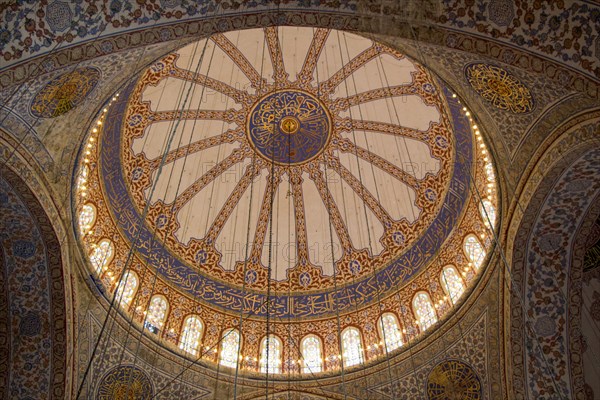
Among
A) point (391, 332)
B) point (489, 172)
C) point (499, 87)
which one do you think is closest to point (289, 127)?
point (489, 172)

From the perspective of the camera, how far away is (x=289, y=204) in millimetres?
11641

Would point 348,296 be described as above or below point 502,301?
above

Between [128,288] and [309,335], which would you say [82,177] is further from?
[309,335]

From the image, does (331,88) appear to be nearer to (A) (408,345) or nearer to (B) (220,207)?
(B) (220,207)

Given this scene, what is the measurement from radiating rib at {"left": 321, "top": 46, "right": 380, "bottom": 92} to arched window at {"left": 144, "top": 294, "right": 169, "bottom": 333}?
4659 mm

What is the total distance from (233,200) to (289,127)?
1747 mm

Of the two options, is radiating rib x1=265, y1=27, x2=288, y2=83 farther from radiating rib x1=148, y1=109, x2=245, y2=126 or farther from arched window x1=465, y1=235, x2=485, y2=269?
arched window x1=465, y1=235, x2=485, y2=269

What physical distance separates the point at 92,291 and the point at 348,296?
14.7 feet

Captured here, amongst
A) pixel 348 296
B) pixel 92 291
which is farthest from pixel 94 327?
pixel 348 296

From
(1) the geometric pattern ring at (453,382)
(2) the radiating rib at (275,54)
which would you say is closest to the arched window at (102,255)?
(2) the radiating rib at (275,54)

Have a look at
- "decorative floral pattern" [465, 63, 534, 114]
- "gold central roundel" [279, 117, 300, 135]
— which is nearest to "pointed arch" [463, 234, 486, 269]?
"decorative floral pattern" [465, 63, 534, 114]

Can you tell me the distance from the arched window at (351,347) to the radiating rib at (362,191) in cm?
210

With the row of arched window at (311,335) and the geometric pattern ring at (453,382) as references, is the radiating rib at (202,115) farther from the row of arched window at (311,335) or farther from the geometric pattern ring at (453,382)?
the geometric pattern ring at (453,382)

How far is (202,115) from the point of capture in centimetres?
1068
